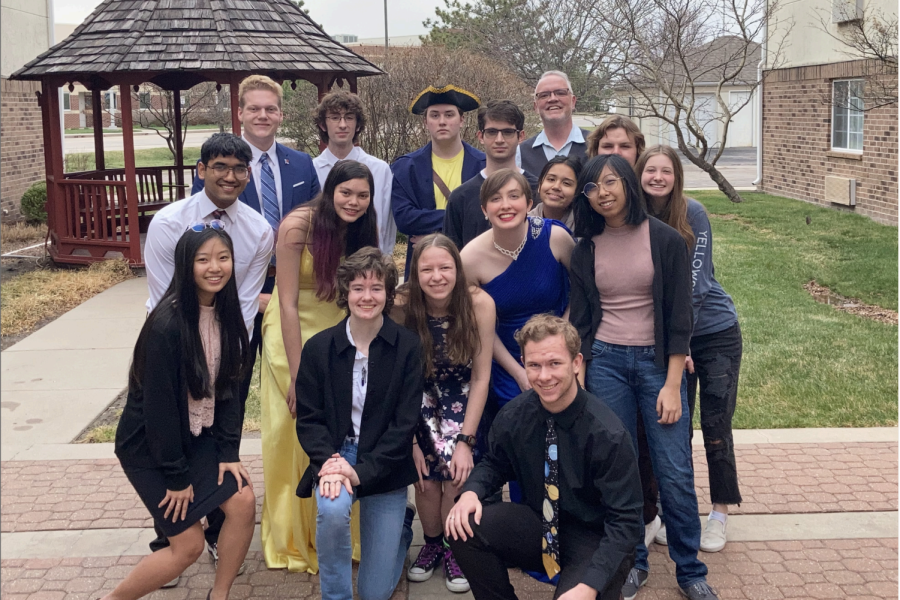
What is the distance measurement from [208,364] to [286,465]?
777 mm

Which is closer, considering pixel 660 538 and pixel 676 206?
pixel 676 206

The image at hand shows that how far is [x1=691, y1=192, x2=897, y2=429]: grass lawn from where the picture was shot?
20.3ft

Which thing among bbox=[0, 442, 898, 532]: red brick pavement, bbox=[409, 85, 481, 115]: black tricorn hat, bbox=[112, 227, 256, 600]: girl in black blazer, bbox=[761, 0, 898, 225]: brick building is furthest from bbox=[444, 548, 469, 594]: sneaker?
bbox=[761, 0, 898, 225]: brick building

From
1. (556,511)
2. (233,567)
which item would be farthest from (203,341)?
(556,511)

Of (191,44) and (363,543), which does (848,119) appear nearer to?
(191,44)

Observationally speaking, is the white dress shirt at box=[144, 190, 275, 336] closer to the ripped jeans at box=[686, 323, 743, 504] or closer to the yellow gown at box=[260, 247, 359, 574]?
the yellow gown at box=[260, 247, 359, 574]

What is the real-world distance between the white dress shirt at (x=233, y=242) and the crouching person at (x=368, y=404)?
488mm

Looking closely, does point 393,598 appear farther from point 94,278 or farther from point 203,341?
point 94,278

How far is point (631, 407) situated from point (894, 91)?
12.1 m

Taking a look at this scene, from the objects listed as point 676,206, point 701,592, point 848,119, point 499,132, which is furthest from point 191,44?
point 848,119

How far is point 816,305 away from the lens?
9.34m

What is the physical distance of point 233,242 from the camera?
3941 millimetres

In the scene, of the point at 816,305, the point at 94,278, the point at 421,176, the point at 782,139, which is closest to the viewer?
the point at 421,176

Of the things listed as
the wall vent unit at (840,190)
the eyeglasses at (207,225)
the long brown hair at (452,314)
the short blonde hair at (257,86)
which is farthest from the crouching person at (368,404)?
the wall vent unit at (840,190)
